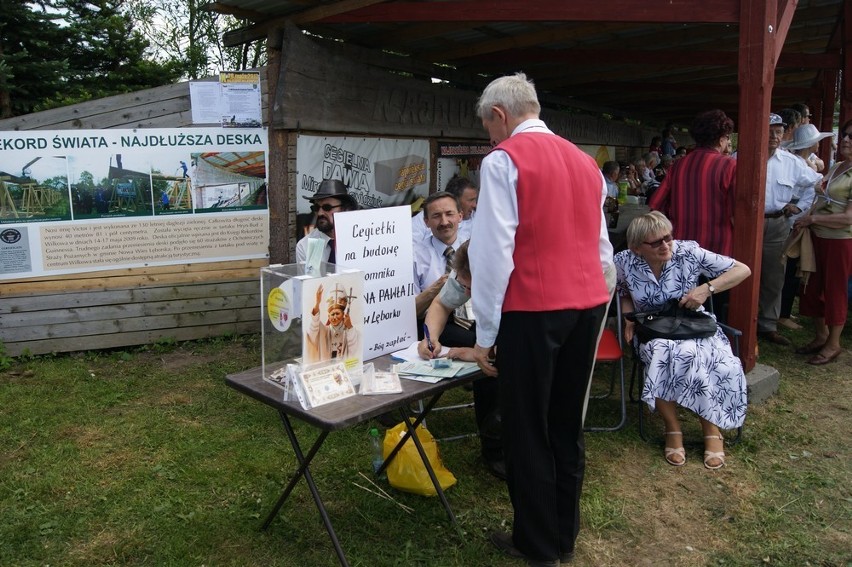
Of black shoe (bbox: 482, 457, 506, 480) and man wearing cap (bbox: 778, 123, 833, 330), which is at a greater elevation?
man wearing cap (bbox: 778, 123, 833, 330)

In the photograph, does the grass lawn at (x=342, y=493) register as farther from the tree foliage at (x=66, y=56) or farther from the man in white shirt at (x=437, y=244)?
the tree foliage at (x=66, y=56)

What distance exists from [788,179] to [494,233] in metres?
4.16

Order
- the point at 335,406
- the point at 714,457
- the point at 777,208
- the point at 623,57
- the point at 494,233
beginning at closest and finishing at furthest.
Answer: the point at 494,233 → the point at 335,406 → the point at 714,457 → the point at 777,208 → the point at 623,57

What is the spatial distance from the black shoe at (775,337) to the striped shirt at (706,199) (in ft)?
5.91

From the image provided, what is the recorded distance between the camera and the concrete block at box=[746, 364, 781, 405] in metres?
4.29

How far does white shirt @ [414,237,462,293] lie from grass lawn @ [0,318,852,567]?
0.92 metres

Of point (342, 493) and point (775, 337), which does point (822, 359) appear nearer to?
point (775, 337)

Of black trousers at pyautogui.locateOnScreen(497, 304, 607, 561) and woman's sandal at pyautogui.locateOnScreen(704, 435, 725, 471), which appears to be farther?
woman's sandal at pyautogui.locateOnScreen(704, 435, 725, 471)

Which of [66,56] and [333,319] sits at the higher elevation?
[66,56]

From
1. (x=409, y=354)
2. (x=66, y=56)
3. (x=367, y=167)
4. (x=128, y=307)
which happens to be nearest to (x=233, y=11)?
(x=367, y=167)

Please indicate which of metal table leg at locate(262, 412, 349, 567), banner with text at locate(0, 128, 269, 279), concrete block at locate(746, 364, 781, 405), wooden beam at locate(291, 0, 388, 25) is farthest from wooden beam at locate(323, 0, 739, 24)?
metal table leg at locate(262, 412, 349, 567)

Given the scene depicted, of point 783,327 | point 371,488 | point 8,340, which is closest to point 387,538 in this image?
point 371,488

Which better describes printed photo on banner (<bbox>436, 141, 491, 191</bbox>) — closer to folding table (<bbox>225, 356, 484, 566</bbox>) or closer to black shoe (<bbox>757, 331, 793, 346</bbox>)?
black shoe (<bbox>757, 331, 793, 346</bbox>)

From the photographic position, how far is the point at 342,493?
3.21 metres
